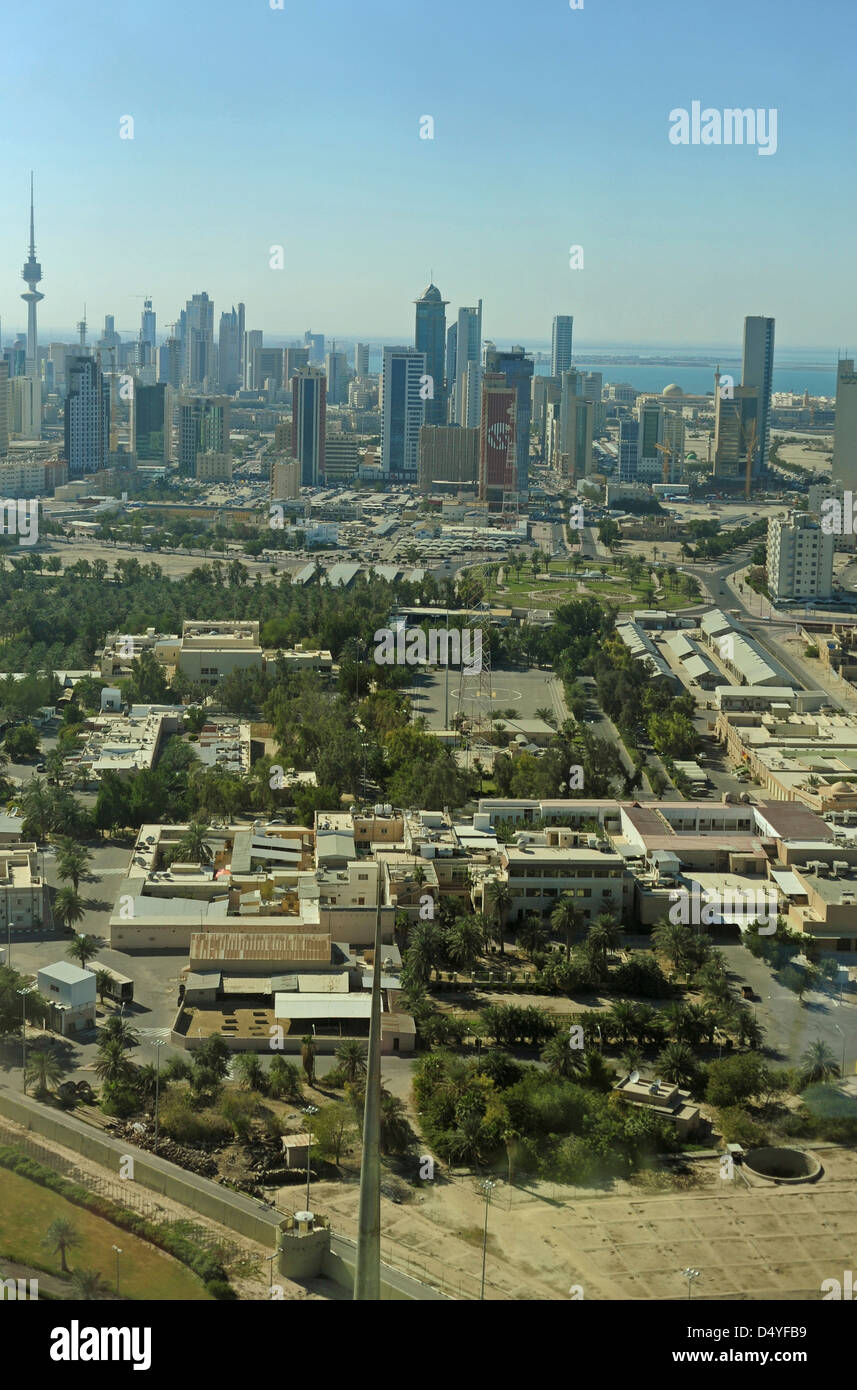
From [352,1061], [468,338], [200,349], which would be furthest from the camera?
[200,349]

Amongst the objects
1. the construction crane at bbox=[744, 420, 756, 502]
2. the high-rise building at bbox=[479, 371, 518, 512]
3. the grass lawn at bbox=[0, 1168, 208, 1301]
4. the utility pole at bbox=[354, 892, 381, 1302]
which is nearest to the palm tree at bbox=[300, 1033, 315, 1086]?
the grass lawn at bbox=[0, 1168, 208, 1301]

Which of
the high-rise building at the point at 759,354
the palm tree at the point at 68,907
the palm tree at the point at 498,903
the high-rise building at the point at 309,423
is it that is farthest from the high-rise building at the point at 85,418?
the palm tree at the point at 498,903

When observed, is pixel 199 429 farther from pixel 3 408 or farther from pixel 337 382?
pixel 337 382

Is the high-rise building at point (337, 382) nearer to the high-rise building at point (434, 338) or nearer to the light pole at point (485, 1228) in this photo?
the high-rise building at point (434, 338)

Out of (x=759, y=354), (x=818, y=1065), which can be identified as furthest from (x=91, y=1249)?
(x=759, y=354)

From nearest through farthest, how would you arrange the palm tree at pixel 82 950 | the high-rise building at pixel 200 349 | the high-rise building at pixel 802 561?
1. the palm tree at pixel 82 950
2. the high-rise building at pixel 802 561
3. the high-rise building at pixel 200 349

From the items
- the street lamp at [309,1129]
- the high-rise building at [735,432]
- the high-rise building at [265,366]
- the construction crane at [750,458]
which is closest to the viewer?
the street lamp at [309,1129]

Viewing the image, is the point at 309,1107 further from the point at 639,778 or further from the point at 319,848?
the point at 639,778

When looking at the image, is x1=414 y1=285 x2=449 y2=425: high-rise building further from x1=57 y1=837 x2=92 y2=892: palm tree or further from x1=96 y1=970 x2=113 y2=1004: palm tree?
x1=96 y1=970 x2=113 y2=1004: palm tree
